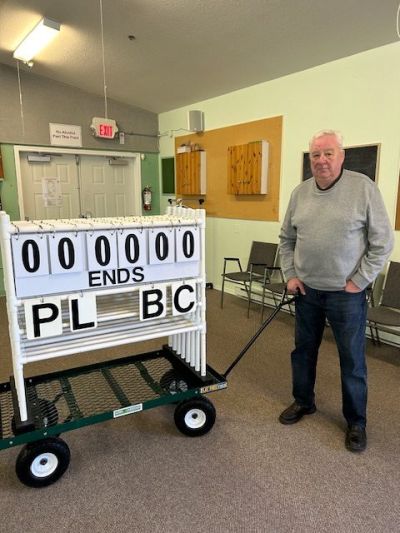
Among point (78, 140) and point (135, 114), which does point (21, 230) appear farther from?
point (135, 114)

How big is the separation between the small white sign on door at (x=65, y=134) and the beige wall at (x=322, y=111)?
1822 millimetres

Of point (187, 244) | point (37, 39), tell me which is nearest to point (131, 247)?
point (187, 244)

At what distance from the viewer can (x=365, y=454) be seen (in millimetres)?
2105

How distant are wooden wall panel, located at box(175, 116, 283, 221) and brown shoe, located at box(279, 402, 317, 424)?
8.75 ft

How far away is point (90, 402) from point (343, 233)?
181 centimetres

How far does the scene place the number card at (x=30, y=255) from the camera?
5.62 feet

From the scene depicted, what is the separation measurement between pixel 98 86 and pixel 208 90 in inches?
63.2

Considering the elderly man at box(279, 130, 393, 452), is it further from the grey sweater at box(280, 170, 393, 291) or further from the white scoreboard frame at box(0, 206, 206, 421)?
the white scoreboard frame at box(0, 206, 206, 421)

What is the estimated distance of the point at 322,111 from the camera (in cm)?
394

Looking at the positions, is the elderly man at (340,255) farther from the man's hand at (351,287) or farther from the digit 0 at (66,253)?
the digit 0 at (66,253)

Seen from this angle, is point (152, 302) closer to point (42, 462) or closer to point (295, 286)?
point (295, 286)

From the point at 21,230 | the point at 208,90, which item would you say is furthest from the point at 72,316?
the point at 208,90

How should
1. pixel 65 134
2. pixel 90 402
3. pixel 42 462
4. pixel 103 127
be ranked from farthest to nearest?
pixel 103 127 → pixel 65 134 → pixel 90 402 → pixel 42 462

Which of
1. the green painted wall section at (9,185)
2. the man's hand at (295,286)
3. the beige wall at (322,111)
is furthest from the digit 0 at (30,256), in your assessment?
the green painted wall section at (9,185)
